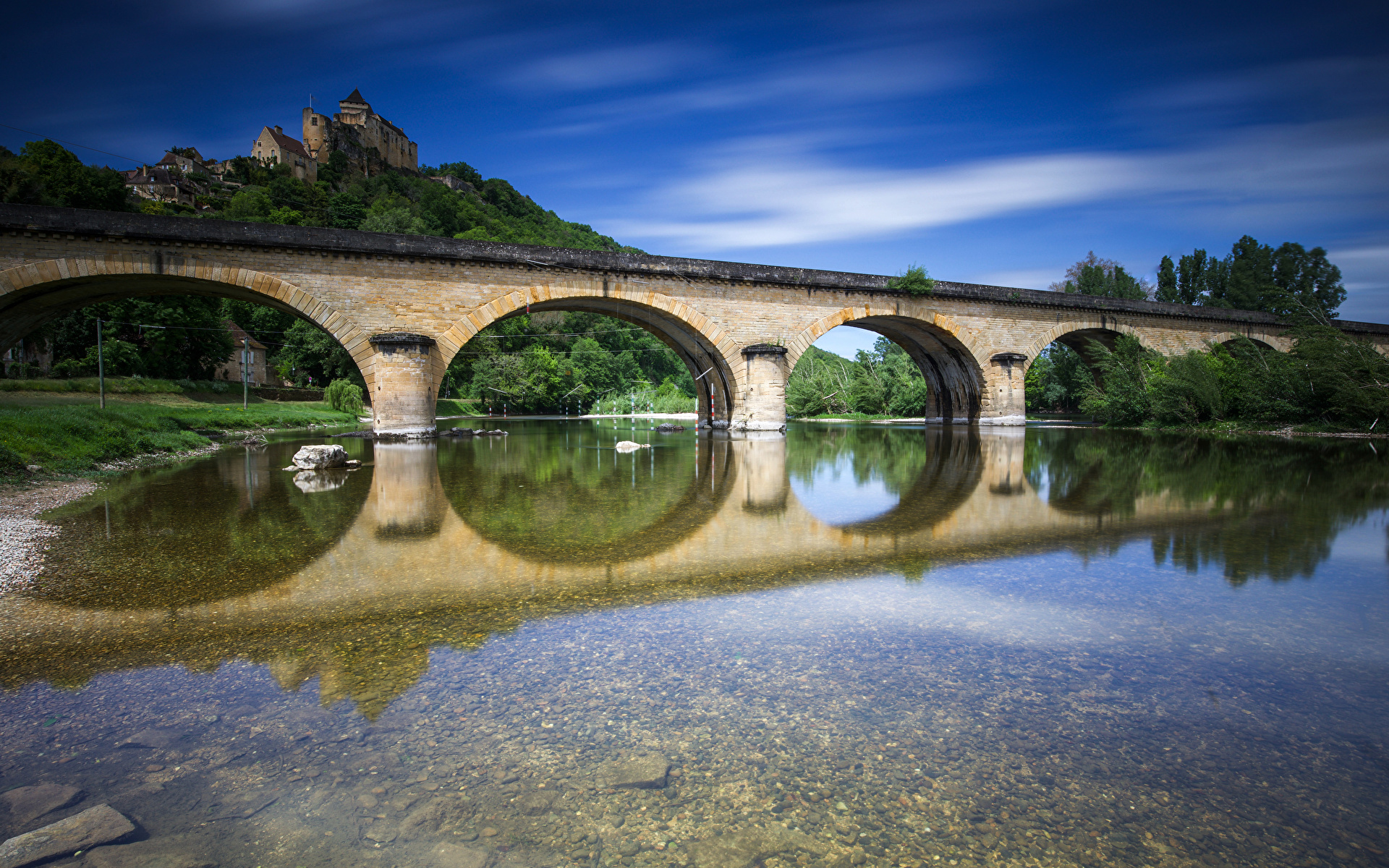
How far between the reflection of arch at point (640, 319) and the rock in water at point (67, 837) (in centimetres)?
1551

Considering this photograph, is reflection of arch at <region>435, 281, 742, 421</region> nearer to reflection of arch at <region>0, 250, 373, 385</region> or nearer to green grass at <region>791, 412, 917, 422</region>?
reflection of arch at <region>0, 250, 373, 385</region>

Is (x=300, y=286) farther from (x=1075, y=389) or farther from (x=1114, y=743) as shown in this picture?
(x=1075, y=389)

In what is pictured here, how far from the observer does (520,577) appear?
4.41m

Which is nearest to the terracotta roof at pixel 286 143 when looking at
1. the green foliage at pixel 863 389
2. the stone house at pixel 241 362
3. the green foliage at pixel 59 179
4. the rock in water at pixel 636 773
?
the green foliage at pixel 59 179

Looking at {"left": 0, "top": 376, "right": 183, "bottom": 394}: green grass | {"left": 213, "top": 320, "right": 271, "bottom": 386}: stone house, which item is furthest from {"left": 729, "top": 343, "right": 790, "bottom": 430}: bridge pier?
{"left": 213, "top": 320, "right": 271, "bottom": 386}: stone house

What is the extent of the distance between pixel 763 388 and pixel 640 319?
4.70 metres

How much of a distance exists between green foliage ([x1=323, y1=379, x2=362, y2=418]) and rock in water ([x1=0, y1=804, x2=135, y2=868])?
35879mm

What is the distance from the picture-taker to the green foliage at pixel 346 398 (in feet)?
113

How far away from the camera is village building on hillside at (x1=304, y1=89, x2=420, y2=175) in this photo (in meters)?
76.2

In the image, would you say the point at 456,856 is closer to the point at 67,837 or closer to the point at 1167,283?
the point at 67,837

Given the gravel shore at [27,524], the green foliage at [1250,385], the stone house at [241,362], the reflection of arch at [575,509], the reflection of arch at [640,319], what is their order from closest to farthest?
the gravel shore at [27,524] < the reflection of arch at [575,509] < the reflection of arch at [640,319] < the green foliage at [1250,385] < the stone house at [241,362]

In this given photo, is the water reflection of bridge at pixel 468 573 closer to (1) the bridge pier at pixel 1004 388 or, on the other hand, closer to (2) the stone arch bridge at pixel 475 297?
(2) the stone arch bridge at pixel 475 297

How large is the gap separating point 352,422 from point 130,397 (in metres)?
8.59

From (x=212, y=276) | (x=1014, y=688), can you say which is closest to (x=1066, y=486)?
(x=1014, y=688)
